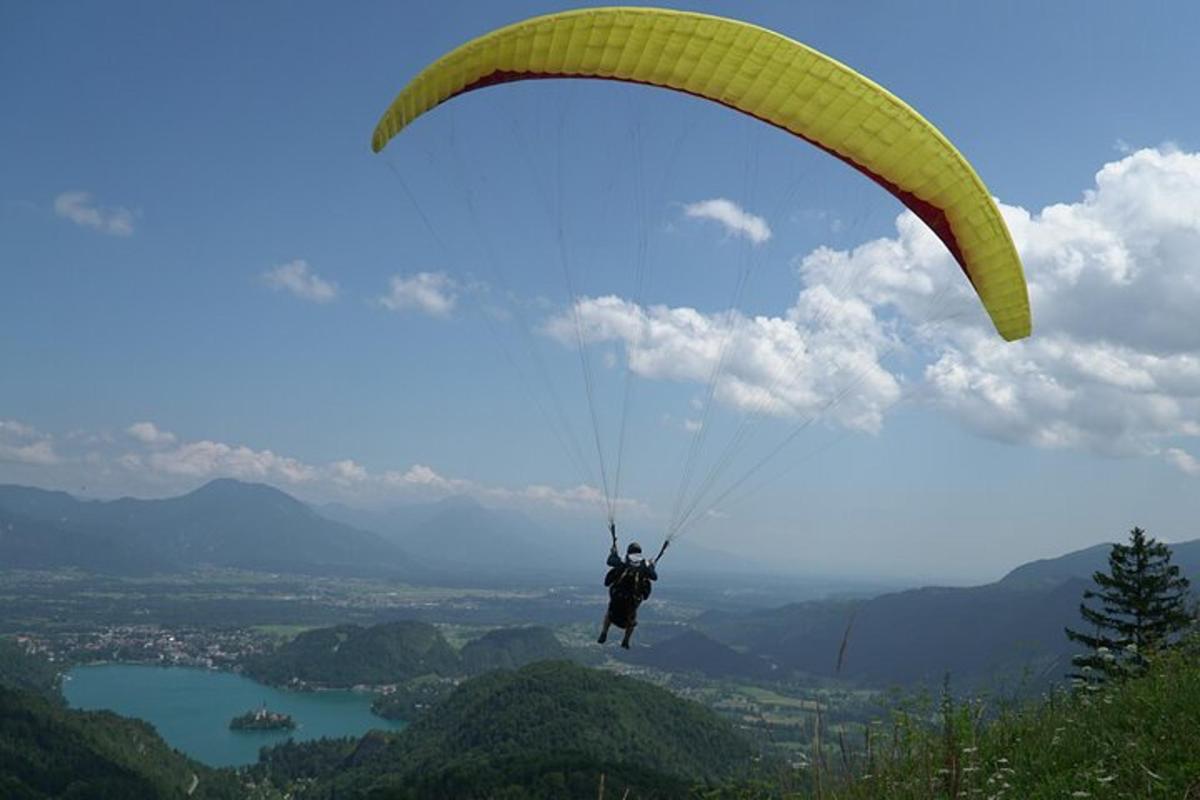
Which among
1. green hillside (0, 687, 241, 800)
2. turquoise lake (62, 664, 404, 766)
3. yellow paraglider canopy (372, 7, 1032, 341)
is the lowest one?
turquoise lake (62, 664, 404, 766)

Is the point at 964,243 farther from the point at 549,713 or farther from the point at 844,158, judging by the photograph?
the point at 549,713

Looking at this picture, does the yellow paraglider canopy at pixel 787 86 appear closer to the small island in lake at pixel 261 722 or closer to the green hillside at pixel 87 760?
the green hillside at pixel 87 760

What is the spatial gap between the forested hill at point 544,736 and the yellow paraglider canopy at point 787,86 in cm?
9411

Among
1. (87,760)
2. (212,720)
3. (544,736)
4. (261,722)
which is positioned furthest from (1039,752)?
(212,720)

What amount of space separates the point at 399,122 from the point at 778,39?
17.1ft

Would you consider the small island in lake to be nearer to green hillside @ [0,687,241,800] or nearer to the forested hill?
the forested hill

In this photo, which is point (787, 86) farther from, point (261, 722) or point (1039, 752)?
point (261, 722)

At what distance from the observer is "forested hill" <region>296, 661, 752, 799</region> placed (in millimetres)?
107000

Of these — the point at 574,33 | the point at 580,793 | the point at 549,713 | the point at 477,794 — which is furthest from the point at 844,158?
the point at 549,713

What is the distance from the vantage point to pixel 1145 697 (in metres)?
7.25

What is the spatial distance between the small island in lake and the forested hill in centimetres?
4165

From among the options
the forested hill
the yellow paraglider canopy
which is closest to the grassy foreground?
the yellow paraglider canopy

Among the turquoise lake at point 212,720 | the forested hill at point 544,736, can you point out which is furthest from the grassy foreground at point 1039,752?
the turquoise lake at point 212,720

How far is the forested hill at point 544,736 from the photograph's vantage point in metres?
107
